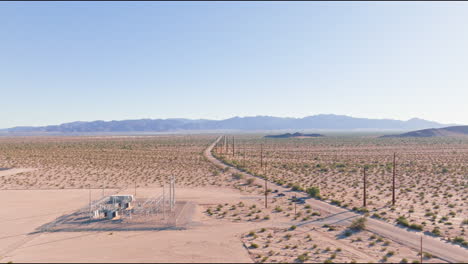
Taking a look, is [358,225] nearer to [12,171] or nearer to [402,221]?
[402,221]

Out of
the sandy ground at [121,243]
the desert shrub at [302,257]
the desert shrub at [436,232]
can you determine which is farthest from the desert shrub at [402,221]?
the sandy ground at [121,243]

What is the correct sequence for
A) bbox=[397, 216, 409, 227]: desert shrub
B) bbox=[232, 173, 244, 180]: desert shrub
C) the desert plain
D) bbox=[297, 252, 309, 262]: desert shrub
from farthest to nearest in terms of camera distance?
bbox=[232, 173, 244, 180]: desert shrub
bbox=[397, 216, 409, 227]: desert shrub
the desert plain
bbox=[297, 252, 309, 262]: desert shrub

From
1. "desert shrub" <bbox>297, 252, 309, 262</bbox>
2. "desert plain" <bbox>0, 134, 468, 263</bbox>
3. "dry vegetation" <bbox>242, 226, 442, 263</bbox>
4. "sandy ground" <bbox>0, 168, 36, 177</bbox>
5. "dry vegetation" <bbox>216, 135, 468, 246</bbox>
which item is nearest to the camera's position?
"desert shrub" <bbox>297, 252, 309, 262</bbox>

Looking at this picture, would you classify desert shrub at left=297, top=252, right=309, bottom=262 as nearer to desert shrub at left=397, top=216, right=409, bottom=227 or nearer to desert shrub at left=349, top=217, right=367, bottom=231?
desert shrub at left=349, top=217, right=367, bottom=231

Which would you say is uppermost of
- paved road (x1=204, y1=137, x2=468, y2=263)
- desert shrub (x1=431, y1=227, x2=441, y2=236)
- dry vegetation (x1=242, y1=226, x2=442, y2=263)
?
desert shrub (x1=431, y1=227, x2=441, y2=236)

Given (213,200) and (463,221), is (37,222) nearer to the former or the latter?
(213,200)

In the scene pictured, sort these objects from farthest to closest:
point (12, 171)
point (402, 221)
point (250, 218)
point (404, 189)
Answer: point (12, 171), point (404, 189), point (250, 218), point (402, 221)

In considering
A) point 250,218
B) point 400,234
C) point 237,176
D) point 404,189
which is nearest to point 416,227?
point 400,234

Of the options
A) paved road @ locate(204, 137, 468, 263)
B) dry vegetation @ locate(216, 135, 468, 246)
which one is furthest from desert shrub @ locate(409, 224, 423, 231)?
paved road @ locate(204, 137, 468, 263)
